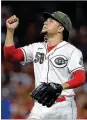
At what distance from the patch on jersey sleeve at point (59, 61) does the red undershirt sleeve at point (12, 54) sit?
1.10 ft

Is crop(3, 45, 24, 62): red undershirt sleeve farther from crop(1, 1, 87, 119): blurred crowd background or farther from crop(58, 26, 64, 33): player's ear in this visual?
crop(1, 1, 87, 119): blurred crowd background

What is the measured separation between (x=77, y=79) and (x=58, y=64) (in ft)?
0.94

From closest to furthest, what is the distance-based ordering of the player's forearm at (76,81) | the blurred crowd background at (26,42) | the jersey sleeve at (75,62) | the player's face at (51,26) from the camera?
the player's forearm at (76,81) → the jersey sleeve at (75,62) → the player's face at (51,26) → the blurred crowd background at (26,42)

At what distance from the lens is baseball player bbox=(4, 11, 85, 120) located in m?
4.12

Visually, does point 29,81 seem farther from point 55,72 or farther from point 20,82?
point 55,72

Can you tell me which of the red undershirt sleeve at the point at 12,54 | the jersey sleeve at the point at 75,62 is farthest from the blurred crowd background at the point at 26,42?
the jersey sleeve at the point at 75,62

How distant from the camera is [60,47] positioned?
4.27m

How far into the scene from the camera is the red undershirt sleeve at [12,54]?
4232mm

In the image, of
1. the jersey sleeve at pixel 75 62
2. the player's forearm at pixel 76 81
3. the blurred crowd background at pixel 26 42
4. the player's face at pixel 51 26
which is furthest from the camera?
the blurred crowd background at pixel 26 42

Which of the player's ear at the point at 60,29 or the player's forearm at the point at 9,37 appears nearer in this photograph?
the player's forearm at the point at 9,37

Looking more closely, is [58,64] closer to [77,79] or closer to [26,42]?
[77,79]

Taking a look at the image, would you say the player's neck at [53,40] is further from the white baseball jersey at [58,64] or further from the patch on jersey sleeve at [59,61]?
the patch on jersey sleeve at [59,61]

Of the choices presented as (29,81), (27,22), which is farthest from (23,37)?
(29,81)

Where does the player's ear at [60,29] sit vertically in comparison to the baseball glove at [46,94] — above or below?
above
